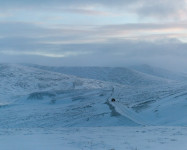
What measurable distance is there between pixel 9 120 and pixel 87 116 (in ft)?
41.7

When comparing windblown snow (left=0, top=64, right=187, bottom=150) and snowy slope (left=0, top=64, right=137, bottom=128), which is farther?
snowy slope (left=0, top=64, right=137, bottom=128)

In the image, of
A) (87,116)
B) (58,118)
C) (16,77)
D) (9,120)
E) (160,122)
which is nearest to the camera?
(160,122)

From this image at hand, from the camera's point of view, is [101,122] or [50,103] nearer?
[101,122]

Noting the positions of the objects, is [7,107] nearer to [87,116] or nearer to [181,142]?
[87,116]

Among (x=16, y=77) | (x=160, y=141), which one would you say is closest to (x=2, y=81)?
(x=16, y=77)

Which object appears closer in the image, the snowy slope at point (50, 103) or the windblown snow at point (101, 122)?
the windblown snow at point (101, 122)

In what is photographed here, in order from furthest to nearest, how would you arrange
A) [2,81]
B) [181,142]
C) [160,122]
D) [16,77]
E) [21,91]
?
[16,77]
[2,81]
[21,91]
[160,122]
[181,142]

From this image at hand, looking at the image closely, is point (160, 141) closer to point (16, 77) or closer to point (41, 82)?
point (41, 82)

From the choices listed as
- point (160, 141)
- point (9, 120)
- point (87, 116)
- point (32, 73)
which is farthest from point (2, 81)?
point (160, 141)

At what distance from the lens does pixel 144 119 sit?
39.3 metres

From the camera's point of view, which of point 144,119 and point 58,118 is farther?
point 58,118

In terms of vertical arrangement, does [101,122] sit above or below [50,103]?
above

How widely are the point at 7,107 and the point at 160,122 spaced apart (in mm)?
38941

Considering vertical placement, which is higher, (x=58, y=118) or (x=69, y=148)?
(x=69, y=148)
